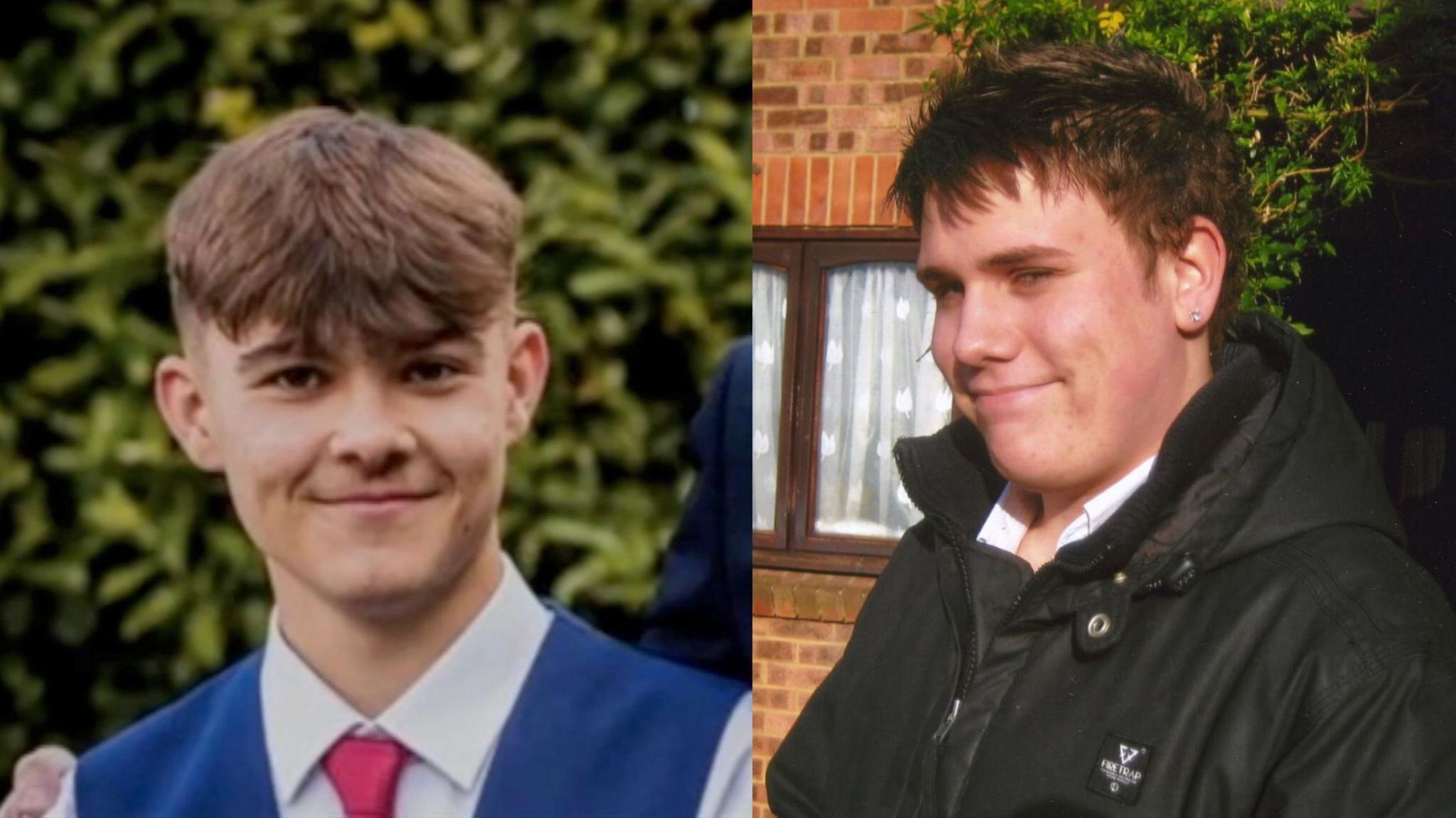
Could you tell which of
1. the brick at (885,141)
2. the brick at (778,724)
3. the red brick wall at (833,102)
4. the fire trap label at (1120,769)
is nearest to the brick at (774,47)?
the red brick wall at (833,102)

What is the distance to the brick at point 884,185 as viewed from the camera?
2.73m

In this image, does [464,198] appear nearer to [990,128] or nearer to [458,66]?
[458,66]

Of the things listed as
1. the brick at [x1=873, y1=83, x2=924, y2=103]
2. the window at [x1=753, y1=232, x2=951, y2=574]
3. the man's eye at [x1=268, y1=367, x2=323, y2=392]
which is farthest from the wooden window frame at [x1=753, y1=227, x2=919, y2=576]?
the man's eye at [x1=268, y1=367, x2=323, y2=392]

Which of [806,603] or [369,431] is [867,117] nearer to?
[806,603]

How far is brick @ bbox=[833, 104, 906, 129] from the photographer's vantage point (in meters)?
2.73

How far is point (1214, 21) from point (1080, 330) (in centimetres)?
59

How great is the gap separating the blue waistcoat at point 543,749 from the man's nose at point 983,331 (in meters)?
0.75

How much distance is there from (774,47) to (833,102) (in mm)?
158

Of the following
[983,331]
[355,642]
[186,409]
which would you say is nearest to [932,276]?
[983,331]

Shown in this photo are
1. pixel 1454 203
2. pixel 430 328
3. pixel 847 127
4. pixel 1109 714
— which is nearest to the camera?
pixel 430 328

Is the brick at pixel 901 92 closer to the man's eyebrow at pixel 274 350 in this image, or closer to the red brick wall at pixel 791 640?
the red brick wall at pixel 791 640

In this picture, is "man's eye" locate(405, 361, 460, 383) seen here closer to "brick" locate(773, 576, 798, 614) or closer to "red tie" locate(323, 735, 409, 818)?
"red tie" locate(323, 735, 409, 818)

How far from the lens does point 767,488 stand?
284 cm

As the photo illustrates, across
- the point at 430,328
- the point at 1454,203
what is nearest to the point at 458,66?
the point at 430,328
